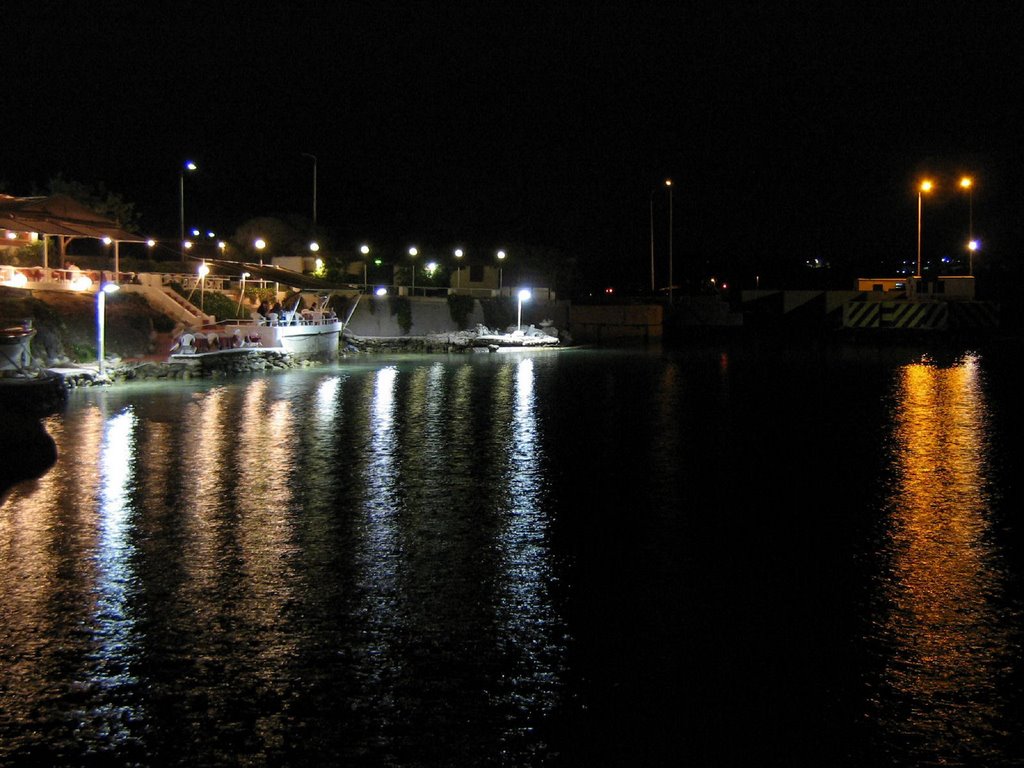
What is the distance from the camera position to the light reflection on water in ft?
22.2

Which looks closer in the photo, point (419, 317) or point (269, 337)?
point (269, 337)

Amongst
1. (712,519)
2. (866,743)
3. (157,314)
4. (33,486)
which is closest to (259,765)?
(866,743)

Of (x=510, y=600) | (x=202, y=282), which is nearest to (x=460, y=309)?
(x=202, y=282)

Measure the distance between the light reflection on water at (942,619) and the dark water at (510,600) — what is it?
1.5 inches

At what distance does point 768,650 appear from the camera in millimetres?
8289

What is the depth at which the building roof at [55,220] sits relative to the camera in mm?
31750

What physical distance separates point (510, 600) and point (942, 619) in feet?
12.8

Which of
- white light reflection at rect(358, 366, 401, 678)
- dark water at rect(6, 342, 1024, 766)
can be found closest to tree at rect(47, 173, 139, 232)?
dark water at rect(6, 342, 1024, 766)

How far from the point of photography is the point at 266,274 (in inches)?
1724

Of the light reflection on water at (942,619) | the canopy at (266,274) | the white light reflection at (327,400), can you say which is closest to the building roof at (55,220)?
the canopy at (266,274)

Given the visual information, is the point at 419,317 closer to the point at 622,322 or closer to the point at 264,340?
the point at 622,322

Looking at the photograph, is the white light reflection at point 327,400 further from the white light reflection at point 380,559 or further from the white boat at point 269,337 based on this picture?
the white boat at point 269,337

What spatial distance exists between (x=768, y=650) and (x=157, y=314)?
1286 inches

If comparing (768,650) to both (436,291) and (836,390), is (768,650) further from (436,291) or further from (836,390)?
(436,291)
